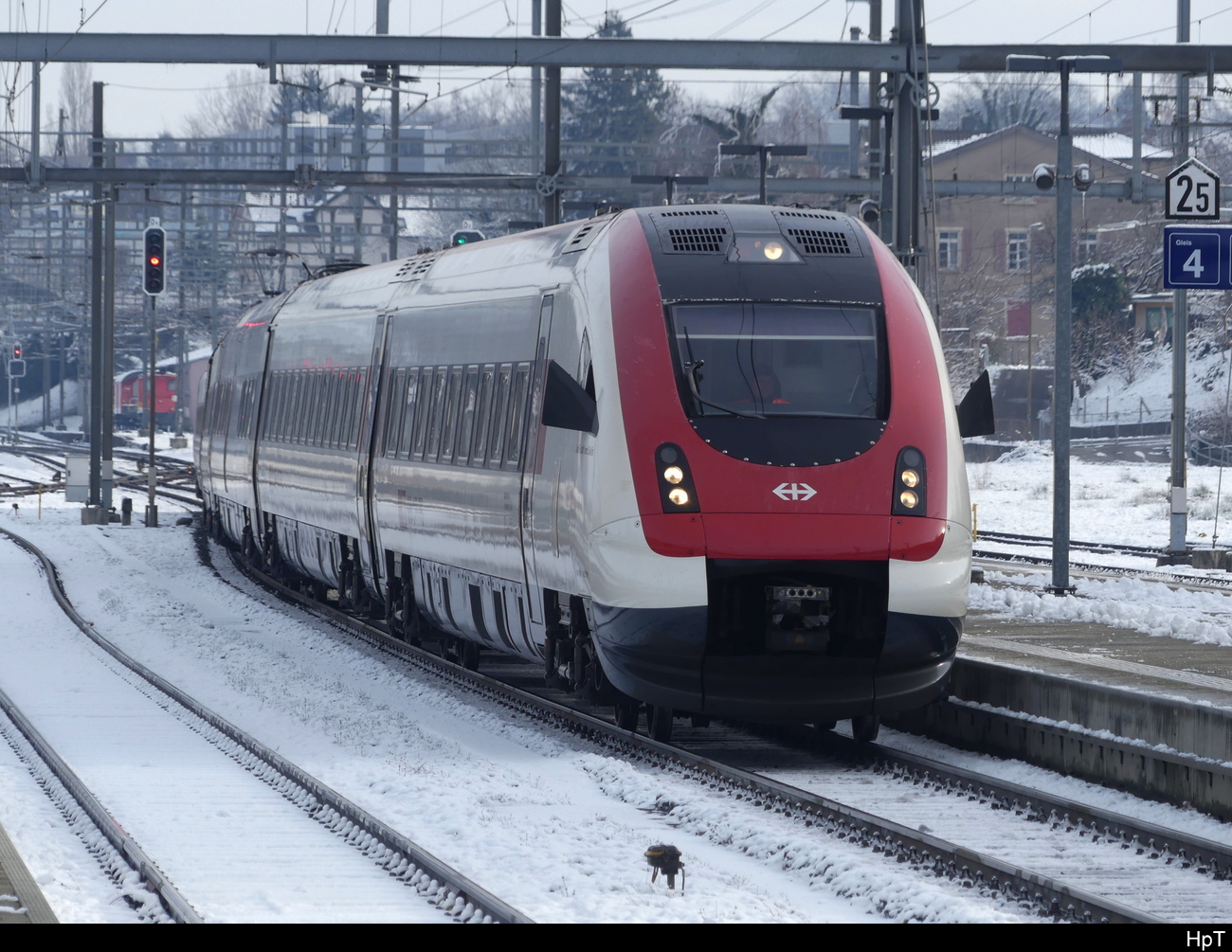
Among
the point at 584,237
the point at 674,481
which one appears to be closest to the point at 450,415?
the point at 584,237

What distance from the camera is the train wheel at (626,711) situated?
11742 mm

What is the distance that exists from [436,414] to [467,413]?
3.00 feet

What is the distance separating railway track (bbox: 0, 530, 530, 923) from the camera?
749 cm

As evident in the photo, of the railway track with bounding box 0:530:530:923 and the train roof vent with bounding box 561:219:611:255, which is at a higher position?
the train roof vent with bounding box 561:219:611:255

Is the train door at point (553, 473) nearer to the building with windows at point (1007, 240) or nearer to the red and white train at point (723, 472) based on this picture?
the red and white train at point (723, 472)

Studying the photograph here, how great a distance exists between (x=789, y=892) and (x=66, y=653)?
10.7m

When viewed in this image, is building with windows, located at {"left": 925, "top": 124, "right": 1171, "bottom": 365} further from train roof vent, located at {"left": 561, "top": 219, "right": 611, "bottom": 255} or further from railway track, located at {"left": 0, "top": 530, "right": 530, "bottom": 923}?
railway track, located at {"left": 0, "top": 530, "right": 530, "bottom": 923}

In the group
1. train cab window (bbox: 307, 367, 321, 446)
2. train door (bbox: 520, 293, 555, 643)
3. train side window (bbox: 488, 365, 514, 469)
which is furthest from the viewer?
train cab window (bbox: 307, 367, 321, 446)

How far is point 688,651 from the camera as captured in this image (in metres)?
10.5

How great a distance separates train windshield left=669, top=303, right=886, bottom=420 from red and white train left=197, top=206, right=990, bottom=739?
0.01 meters

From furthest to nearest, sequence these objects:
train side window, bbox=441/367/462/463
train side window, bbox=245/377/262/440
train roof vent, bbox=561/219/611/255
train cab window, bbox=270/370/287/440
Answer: train side window, bbox=245/377/262/440 < train cab window, bbox=270/370/287/440 < train side window, bbox=441/367/462/463 < train roof vent, bbox=561/219/611/255

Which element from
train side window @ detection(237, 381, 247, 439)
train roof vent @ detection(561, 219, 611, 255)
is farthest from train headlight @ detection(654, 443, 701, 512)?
train side window @ detection(237, 381, 247, 439)

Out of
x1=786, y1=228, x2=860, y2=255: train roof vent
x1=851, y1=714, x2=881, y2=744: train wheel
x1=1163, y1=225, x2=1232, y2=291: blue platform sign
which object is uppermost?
x1=1163, y1=225, x2=1232, y2=291: blue platform sign

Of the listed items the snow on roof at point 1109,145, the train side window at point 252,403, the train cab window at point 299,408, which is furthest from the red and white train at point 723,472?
the snow on roof at point 1109,145
